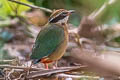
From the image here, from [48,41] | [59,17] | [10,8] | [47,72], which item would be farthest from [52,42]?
[10,8]

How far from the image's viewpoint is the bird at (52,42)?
153 inches

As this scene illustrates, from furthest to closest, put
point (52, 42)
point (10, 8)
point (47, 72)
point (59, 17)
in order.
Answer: point (10, 8) → point (59, 17) → point (52, 42) → point (47, 72)

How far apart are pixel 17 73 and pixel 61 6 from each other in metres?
2.61

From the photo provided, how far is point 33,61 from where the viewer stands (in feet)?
12.3

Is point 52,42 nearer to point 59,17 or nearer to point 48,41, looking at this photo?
point 48,41

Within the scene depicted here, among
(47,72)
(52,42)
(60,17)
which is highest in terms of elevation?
(60,17)

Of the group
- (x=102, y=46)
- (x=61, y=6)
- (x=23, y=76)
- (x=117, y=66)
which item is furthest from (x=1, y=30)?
(x=117, y=66)

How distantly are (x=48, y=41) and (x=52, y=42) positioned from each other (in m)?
0.05

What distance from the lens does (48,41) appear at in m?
4.05

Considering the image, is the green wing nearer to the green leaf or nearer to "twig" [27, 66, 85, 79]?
"twig" [27, 66, 85, 79]

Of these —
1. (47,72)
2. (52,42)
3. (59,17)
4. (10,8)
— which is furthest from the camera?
(10,8)

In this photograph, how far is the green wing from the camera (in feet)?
12.6

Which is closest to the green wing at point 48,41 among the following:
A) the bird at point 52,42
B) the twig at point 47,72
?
the bird at point 52,42

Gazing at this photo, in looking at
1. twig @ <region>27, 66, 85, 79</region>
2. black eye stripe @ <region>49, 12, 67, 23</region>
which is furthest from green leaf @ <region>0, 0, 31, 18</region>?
twig @ <region>27, 66, 85, 79</region>
